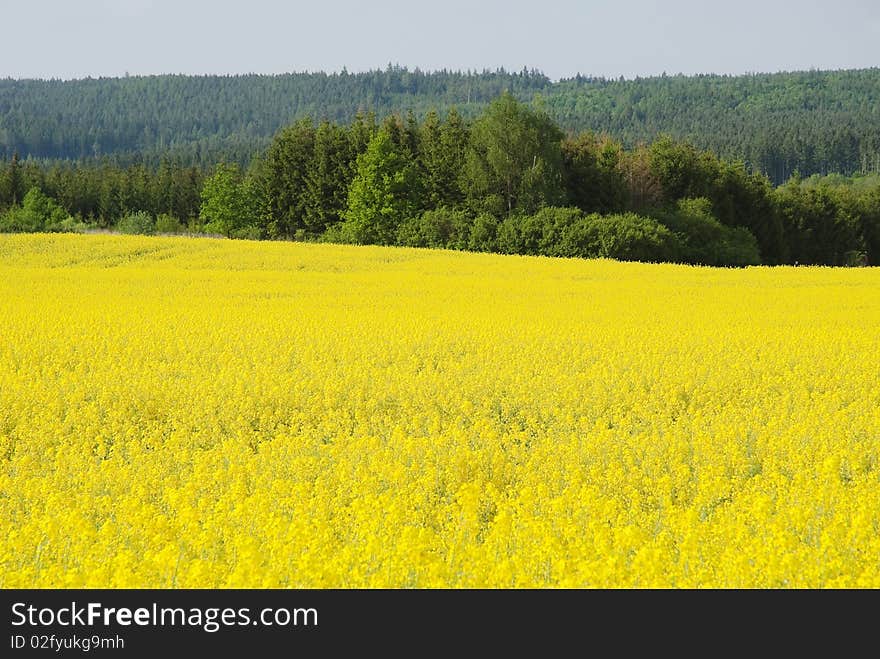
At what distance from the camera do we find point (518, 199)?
48.7 meters

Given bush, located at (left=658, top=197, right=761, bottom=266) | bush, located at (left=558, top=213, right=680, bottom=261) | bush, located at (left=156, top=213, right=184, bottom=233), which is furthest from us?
bush, located at (left=156, top=213, right=184, bottom=233)

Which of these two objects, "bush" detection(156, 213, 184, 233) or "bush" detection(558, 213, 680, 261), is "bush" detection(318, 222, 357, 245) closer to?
"bush" detection(558, 213, 680, 261)

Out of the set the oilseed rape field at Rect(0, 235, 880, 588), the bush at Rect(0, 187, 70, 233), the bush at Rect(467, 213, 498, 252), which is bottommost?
the bush at Rect(0, 187, 70, 233)

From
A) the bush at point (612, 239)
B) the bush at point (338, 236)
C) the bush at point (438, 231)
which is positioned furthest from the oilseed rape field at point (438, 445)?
the bush at point (338, 236)

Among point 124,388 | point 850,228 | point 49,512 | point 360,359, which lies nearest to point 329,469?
point 49,512

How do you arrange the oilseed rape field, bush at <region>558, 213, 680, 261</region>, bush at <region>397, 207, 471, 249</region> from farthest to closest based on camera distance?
bush at <region>397, 207, 471, 249</region> → bush at <region>558, 213, 680, 261</region> → the oilseed rape field

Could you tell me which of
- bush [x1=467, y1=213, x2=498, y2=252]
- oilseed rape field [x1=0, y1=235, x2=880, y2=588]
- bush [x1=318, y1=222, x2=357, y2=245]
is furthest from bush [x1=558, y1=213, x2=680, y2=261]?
oilseed rape field [x1=0, y1=235, x2=880, y2=588]

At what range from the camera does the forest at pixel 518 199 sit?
45.5 m

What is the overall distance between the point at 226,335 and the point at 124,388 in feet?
13.5

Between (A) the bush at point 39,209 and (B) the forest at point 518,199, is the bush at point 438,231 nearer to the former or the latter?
(B) the forest at point 518,199

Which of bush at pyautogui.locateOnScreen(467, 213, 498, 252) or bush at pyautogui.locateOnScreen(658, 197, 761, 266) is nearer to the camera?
bush at pyautogui.locateOnScreen(467, 213, 498, 252)

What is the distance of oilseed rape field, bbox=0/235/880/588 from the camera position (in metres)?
5.03

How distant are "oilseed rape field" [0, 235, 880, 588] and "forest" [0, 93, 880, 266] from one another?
2696 cm

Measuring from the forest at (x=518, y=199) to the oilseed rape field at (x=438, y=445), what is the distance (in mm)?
26957
